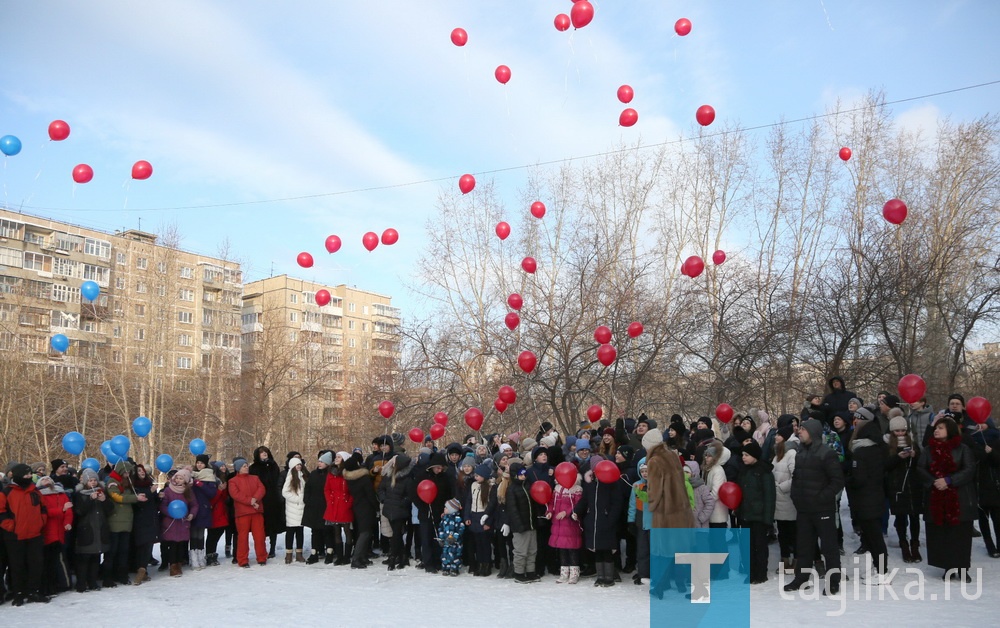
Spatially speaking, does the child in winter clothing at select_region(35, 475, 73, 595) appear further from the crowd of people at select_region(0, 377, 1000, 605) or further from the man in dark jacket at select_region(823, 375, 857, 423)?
the man in dark jacket at select_region(823, 375, 857, 423)

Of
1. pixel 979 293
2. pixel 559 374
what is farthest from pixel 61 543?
pixel 979 293

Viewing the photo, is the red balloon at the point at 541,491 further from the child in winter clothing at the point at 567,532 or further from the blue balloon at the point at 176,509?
the blue balloon at the point at 176,509

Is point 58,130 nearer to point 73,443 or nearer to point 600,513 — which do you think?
point 73,443

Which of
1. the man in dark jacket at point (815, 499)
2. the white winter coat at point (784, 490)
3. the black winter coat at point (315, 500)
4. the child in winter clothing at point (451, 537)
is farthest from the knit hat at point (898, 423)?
the black winter coat at point (315, 500)

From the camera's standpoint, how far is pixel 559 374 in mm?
19234

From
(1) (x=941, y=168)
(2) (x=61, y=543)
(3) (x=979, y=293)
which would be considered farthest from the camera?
(1) (x=941, y=168)

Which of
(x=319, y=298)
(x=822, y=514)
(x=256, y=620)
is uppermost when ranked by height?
(x=319, y=298)

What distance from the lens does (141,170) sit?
12023 mm

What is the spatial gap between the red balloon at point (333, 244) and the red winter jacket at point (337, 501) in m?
4.89

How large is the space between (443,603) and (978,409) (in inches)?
246

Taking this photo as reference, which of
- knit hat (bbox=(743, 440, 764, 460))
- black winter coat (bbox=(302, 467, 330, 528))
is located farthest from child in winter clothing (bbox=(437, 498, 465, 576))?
knit hat (bbox=(743, 440, 764, 460))

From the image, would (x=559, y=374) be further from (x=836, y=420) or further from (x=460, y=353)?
(x=836, y=420)

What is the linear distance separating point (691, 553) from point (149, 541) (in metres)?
6.82

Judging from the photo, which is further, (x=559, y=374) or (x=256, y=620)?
(x=559, y=374)
